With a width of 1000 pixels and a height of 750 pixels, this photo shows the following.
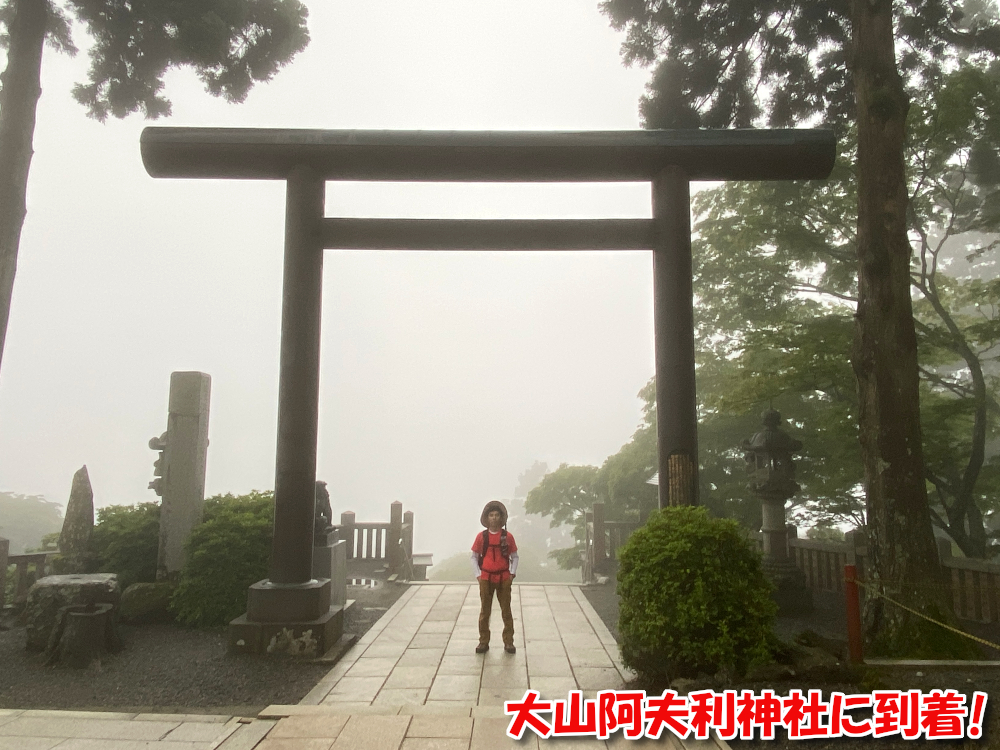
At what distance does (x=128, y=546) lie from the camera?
9.33 meters

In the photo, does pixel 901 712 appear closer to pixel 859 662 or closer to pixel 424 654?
pixel 859 662

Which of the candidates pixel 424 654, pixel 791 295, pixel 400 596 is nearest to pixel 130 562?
pixel 400 596

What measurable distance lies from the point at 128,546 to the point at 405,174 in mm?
6682

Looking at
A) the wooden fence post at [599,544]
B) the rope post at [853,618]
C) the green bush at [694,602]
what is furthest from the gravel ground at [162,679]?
the wooden fence post at [599,544]

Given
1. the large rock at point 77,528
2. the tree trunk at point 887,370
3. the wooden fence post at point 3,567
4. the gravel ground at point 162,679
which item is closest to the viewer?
the gravel ground at point 162,679

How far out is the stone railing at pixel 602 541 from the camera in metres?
14.7

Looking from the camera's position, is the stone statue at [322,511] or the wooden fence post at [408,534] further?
the wooden fence post at [408,534]

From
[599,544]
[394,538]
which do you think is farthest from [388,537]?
[599,544]

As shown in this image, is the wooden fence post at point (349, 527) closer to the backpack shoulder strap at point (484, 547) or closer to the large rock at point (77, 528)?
the large rock at point (77, 528)

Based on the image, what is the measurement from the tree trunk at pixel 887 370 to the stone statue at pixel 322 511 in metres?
7.07

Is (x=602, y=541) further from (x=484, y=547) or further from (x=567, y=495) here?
(x=484, y=547)

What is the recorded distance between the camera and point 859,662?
207 inches

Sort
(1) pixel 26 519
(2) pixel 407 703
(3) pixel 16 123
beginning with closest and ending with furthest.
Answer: (2) pixel 407 703
(3) pixel 16 123
(1) pixel 26 519

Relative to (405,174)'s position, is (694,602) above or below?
below
